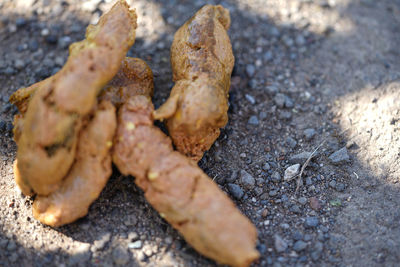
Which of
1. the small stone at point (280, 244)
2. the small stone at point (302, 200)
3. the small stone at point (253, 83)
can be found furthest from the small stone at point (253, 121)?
the small stone at point (280, 244)

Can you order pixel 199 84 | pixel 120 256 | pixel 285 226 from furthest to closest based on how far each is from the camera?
1. pixel 285 226
2. pixel 199 84
3. pixel 120 256

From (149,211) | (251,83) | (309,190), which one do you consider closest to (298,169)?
(309,190)

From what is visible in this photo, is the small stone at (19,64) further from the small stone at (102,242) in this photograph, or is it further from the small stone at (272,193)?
the small stone at (272,193)

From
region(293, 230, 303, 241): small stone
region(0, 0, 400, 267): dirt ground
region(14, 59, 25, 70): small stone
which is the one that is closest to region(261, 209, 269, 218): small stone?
region(0, 0, 400, 267): dirt ground

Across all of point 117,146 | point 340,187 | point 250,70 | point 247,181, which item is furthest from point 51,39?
point 340,187

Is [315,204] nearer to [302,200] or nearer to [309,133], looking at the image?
[302,200]

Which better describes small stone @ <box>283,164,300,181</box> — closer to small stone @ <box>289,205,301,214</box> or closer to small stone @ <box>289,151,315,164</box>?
small stone @ <box>289,151,315,164</box>
